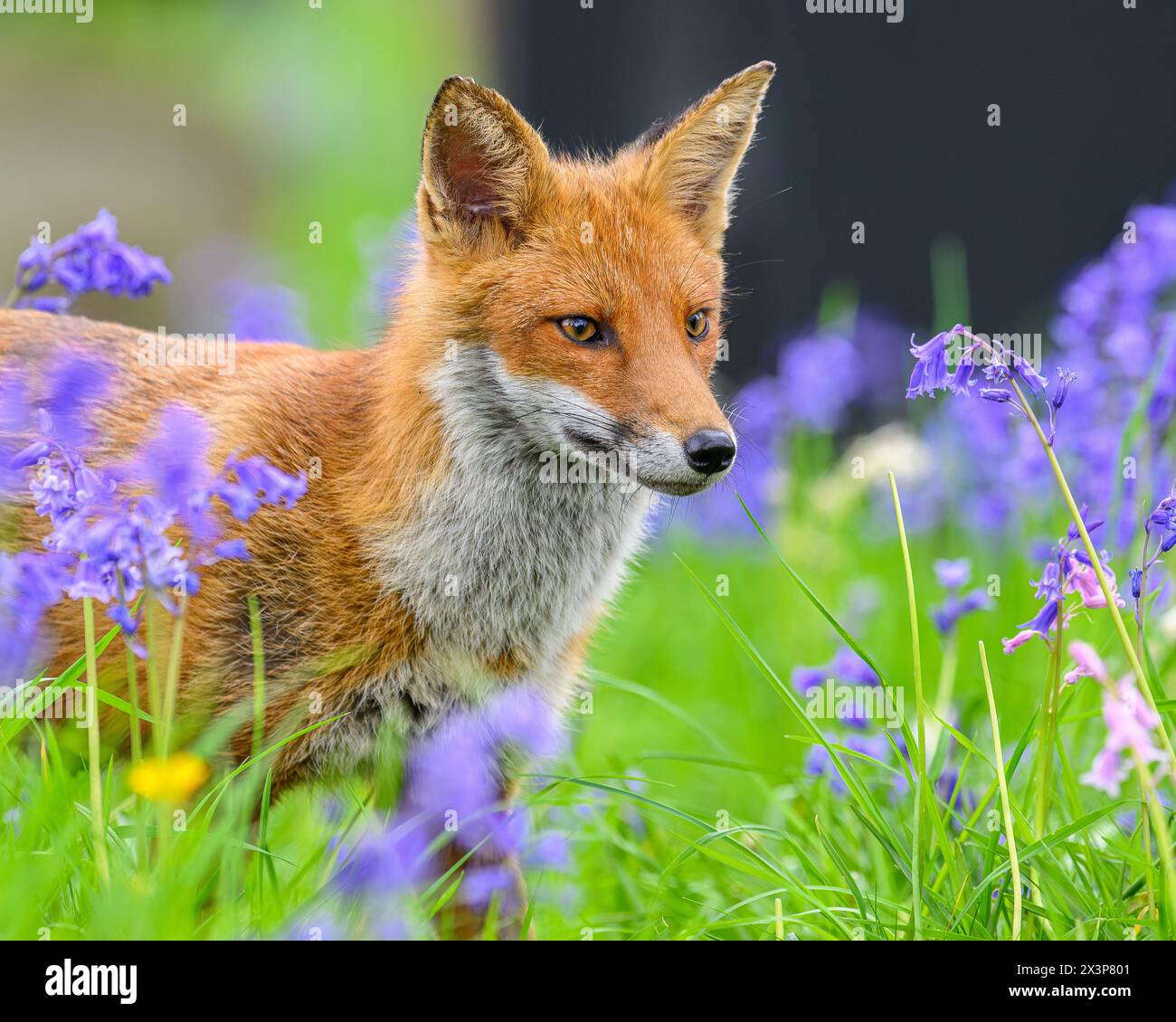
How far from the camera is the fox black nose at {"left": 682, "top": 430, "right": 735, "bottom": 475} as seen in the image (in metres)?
3.11

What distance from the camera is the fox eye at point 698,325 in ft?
11.9

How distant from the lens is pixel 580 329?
3.39 meters

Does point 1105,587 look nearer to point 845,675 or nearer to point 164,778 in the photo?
point 845,675

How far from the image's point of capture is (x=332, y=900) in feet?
9.01

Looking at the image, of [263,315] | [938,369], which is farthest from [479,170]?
[263,315]

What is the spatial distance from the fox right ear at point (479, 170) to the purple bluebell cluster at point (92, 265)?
0.88 metres

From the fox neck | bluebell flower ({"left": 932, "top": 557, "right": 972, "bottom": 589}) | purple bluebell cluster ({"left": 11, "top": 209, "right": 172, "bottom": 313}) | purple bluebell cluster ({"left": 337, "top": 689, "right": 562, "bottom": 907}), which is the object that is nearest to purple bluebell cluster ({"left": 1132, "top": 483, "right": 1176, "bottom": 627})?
bluebell flower ({"left": 932, "top": 557, "right": 972, "bottom": 589})

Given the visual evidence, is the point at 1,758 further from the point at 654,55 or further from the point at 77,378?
the point at 654,55

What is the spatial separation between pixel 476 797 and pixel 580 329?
4.30 ft

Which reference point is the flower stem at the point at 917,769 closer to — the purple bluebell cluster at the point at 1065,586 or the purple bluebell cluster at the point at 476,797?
the purple bluebell cluster at the point at 1065,586

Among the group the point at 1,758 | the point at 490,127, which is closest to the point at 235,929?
the point at 1,758

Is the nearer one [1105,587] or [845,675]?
[1105,587]

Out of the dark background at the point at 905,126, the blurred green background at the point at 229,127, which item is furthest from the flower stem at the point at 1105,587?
the blurred green background at the point at 229,127

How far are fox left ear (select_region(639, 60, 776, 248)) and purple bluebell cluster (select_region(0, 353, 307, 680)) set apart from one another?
1.58 metres
